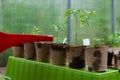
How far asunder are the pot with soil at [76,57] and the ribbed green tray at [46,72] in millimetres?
41

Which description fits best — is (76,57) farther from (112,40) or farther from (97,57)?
(112,40)

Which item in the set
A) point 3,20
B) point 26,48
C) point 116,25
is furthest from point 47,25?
point 116,25

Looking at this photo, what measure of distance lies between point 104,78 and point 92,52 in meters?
0.17

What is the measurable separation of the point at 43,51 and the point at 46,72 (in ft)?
0.56

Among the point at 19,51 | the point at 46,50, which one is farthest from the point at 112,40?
the point at 19,51

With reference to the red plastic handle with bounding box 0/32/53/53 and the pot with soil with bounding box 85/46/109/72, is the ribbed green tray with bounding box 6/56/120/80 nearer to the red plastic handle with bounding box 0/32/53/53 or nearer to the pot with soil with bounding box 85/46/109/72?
the pot with soil with bounding box 85/46/109/72

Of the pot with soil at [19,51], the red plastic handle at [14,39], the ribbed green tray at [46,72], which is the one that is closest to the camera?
the ribbed green tray at [46,72]

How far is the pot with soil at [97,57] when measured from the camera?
1365 mm

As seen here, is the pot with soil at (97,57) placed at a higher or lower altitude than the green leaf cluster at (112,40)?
lower

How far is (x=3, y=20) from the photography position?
263 cm

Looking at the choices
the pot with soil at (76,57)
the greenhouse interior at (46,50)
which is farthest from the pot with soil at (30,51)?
the pot with soil at (76,57)

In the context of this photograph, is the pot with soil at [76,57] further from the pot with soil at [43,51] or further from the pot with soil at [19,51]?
the pot with soil at [19,51]

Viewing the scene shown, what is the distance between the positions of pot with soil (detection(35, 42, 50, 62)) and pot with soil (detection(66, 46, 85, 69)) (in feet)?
0.87

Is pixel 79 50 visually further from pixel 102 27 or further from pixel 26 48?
pixel 102 27
